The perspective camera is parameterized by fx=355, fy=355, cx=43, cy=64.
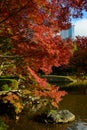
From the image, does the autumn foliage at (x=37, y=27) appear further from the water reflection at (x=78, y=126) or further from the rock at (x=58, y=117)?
the rock at (x=58, y=117)

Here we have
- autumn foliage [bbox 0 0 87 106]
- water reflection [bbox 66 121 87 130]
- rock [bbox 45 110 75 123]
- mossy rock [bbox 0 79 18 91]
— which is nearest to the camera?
autumn foliage [bbox 0 0 87 106]

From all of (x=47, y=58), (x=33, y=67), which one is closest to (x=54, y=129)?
(x=33, y=67)

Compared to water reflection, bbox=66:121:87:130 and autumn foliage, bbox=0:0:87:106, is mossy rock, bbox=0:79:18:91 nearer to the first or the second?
water reflection, bbox=66:121:87:130

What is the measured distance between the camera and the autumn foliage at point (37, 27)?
979 cm

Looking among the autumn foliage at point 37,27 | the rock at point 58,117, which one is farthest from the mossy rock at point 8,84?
the autumn foliage at point 37,27

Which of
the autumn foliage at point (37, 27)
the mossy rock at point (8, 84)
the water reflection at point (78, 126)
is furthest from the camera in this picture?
the mossy rock at point (8, 84)

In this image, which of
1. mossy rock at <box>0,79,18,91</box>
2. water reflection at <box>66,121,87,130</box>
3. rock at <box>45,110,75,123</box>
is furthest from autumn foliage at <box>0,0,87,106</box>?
mossy rock at <box>0,79,18,91</box>

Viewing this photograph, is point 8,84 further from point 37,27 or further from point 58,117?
point 37,27

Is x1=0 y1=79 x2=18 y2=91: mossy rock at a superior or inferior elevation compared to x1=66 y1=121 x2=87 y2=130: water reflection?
superior

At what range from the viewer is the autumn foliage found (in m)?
9.79

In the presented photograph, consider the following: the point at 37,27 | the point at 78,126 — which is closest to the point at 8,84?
the point at 78,126

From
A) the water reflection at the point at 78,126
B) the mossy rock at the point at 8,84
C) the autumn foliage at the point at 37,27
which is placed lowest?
the water reflection at the point at 78,126

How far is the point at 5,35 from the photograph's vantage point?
11102 millimetres

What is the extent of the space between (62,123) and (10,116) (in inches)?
132
